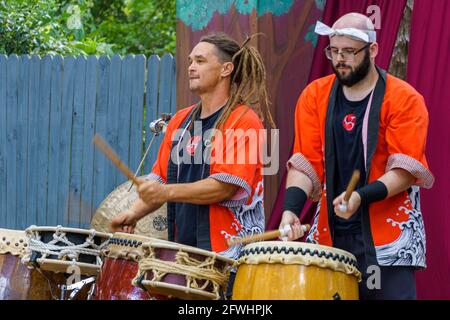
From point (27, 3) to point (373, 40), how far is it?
7.25 metres

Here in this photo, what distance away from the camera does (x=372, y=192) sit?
4777 millimetres

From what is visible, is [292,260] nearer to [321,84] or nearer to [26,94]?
[321,84]

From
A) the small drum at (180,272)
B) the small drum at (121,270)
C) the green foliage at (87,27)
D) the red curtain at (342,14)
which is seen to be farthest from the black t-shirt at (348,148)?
the green foliage at (87,27)

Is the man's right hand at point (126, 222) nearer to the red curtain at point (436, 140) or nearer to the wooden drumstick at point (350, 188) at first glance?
the wooden drumstick at point (350, 188)

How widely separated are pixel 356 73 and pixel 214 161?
3.02 ft

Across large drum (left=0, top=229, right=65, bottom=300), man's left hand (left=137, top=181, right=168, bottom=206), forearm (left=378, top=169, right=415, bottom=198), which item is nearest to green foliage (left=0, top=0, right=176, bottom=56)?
large drum (left=0, top=229, right=65, bottom=300)

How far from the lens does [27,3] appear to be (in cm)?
1166

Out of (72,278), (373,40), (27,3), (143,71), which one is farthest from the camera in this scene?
(27,3)

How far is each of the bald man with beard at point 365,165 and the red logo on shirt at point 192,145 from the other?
597 mm

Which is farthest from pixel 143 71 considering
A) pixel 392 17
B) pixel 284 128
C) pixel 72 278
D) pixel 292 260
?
pixel 292 260

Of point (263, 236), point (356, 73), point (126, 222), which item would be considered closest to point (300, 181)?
point (263, 236)

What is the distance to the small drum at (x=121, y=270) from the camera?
5082mm
